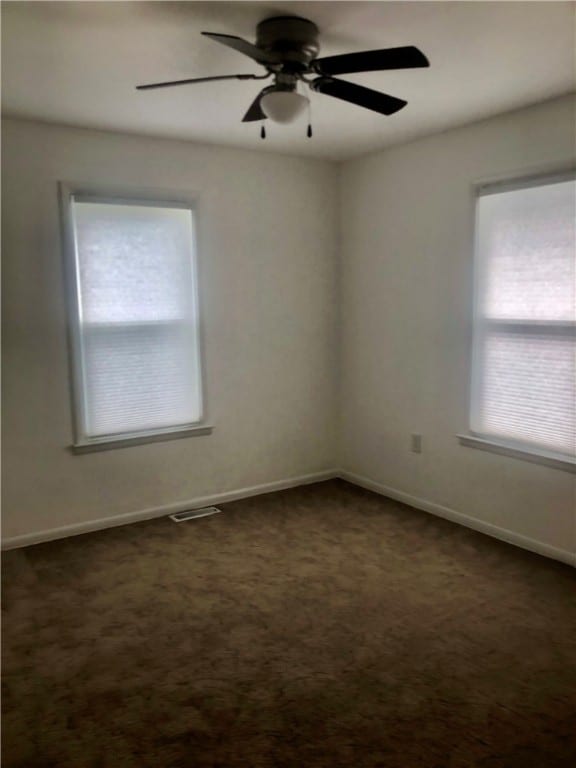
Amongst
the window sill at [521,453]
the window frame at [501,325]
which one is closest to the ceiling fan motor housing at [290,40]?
the window frame at [501,325]

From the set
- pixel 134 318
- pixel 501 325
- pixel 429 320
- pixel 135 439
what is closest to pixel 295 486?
pixel 135 439

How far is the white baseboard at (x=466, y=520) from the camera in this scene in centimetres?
327

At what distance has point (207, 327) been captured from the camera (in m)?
4.08

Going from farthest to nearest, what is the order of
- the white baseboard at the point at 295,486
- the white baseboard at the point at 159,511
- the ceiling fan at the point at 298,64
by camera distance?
the white baseboard at the point at 159,511 → the white baseboard at the point at 295,486 → the ceiling fan at the point at 298,64

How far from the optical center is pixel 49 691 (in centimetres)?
225

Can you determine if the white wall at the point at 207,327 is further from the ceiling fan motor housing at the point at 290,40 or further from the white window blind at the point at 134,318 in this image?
the ceiling fan motor housing at the point at 290,40

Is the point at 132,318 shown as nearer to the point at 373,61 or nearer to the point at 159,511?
the point at 159,511

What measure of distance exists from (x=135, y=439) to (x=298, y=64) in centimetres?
247

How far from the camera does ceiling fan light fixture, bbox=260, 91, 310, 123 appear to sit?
222 centimetres

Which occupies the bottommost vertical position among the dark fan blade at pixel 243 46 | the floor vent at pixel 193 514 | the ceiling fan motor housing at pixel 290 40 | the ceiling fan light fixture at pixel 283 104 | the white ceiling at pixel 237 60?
the floor vent at pixel 193 514

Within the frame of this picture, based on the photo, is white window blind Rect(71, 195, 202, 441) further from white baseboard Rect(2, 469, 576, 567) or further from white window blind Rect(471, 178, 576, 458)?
white window blind Rect(471, 178, 576, 458)

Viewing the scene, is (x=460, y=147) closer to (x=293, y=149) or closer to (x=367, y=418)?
(x=293, y=149)

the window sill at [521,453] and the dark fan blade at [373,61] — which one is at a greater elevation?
the dark fan blade at [373,61]

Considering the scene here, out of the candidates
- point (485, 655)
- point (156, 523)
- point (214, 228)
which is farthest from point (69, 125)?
point (485, 655)
